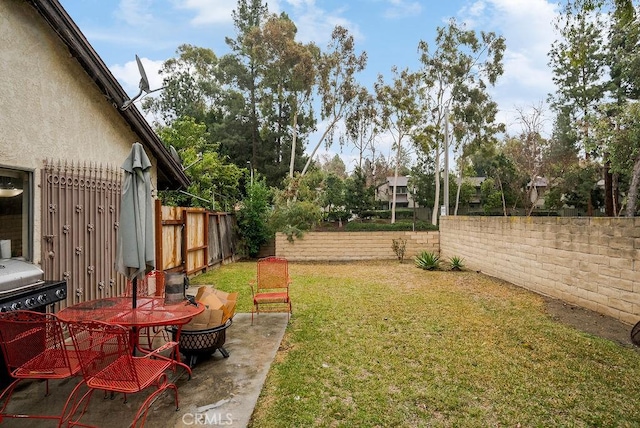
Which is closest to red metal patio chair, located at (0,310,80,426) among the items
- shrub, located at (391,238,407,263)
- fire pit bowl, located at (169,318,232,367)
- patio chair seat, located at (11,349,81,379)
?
patio chair seat, located at (11,349,81,379)

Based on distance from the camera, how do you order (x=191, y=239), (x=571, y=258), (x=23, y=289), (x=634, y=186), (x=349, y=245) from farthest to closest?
(x=349, y=245), (x=634, y=186), (x=191, y=239), (x=571, y=258), (x=23, y=289)

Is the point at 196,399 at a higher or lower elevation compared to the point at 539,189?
lower

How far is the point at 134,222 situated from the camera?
356 cm

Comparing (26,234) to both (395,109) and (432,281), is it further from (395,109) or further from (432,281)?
(395,109)

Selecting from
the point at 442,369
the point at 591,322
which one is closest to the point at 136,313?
the point at 442,369

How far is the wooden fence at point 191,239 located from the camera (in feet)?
27.7

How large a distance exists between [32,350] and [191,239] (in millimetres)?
7341

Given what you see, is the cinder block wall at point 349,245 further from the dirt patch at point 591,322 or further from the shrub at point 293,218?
the dirt patch at point 591,322

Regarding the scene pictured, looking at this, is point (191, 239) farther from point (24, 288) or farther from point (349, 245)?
point (24, 288)

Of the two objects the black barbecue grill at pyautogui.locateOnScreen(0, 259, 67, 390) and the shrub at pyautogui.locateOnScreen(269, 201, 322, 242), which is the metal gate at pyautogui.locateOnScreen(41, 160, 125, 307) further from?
the shrub at pyautogui.locateOnScreen(269, 201, 322, 242)

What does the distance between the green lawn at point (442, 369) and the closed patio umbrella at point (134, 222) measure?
1811 millimetres

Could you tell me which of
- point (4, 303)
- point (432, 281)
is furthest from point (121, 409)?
point (432, 281)

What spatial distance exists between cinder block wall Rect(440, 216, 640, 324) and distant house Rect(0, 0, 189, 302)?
26.2 feet

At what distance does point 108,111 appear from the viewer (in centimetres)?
543
